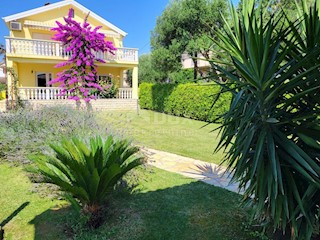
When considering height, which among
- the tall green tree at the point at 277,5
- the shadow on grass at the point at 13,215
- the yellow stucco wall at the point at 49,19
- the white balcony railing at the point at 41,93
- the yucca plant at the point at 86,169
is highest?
the yellow stucco wall at the point at 49,19

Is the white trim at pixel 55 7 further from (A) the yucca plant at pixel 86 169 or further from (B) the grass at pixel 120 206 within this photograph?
(A) the yucca plant at pixel 86 169

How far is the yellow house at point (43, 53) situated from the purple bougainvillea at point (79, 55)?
5.23 feet

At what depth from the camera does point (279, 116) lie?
3.25 metres

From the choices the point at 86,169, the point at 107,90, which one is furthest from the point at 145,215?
the point at 107,90

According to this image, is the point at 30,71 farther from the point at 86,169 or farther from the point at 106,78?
the point at 86,169

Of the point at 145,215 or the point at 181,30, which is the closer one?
the point at 145,215

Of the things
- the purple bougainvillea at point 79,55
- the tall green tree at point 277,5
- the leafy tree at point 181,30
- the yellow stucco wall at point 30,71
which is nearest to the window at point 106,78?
the yellow stucco wall at point 30,71

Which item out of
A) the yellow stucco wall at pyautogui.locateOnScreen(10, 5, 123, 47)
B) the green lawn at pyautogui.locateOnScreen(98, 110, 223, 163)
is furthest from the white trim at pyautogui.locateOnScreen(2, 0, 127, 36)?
the green lawn at pyautogui.locateOnScreen(98, 110, 223, 163)

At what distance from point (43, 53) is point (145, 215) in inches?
778

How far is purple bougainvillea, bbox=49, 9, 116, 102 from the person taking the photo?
19.2 meters

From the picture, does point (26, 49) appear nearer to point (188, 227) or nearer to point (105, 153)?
point (105, 153)

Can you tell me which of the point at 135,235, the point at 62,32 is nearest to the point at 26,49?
the point at 62,32

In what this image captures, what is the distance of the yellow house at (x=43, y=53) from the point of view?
65.4 feet

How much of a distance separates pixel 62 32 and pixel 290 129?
1971cm
